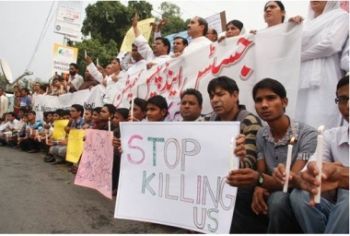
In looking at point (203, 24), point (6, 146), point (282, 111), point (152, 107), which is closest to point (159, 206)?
point (282, 111)

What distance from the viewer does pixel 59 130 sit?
8781mm

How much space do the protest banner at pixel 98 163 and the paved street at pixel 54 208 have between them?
216 mm

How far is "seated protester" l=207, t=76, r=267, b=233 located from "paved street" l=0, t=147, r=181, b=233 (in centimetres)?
79

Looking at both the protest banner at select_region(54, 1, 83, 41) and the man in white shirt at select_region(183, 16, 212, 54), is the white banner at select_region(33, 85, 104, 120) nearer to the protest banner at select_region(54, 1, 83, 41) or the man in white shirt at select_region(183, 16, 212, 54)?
the protest banner at select_region(54, 1, 83, 41)

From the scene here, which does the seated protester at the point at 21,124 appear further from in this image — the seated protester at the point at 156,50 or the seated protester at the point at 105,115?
the seated protester at the point at 105,115

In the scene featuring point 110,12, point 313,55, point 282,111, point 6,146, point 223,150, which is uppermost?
point 110,12

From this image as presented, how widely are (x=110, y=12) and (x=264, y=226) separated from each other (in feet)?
68.7

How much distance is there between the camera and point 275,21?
411 centimetres

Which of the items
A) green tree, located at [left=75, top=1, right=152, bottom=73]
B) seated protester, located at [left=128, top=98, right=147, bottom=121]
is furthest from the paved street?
green tree, located at [left=75, top=1, right=152, bottom=73]

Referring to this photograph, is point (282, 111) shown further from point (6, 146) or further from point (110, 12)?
point (110, 12)

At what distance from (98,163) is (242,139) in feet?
8.13

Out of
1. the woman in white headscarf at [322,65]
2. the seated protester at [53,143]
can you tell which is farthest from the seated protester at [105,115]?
the woman in white headscarf at [322,65]

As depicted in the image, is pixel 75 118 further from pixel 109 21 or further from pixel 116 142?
pixel 109 21

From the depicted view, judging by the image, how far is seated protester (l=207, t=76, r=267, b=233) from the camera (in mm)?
2820
